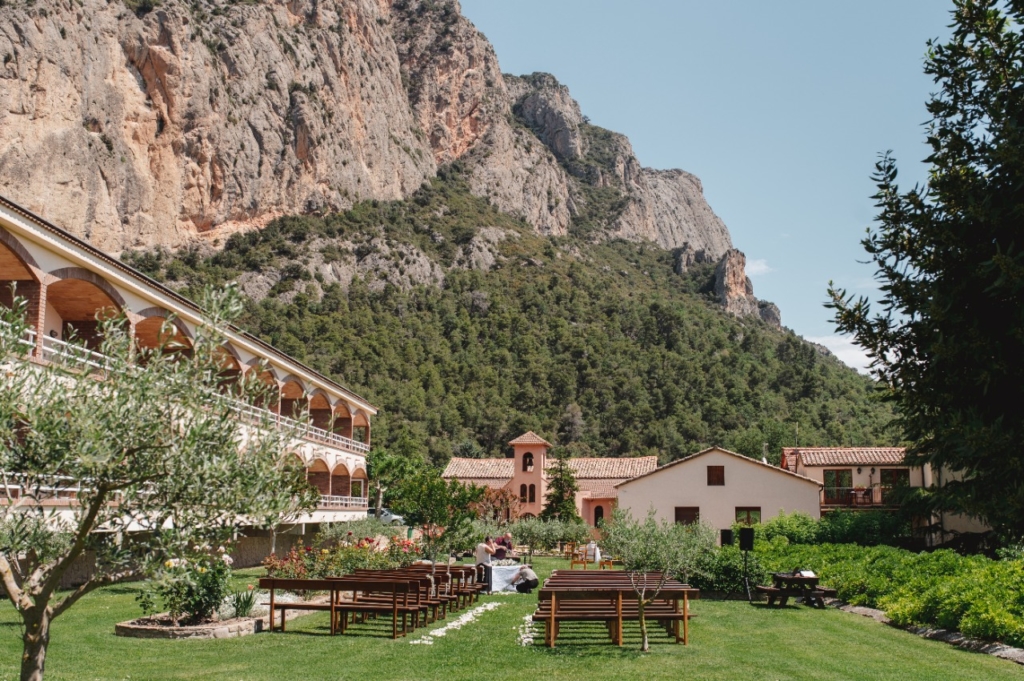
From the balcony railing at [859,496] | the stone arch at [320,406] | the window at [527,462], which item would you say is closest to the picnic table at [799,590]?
the stone arch at [320,406]

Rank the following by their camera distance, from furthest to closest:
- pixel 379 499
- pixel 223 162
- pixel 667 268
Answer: pixel 667 268 < pixel 223 162 < pixel 379 499

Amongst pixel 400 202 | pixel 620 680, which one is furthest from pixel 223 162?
pixel 620 680

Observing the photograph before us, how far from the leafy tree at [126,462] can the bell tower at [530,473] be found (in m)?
52.8

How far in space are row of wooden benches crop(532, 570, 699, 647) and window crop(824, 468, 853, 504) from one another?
103ft

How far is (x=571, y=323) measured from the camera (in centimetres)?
10681

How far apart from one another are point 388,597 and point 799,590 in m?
9.82

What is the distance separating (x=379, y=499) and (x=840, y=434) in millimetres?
45430

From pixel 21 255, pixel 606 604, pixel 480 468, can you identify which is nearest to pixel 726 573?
pixel 606 604

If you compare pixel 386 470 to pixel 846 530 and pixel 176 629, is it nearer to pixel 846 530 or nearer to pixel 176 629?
pixel 846 530

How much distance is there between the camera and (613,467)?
66.7m

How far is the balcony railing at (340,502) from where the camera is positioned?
37125 mm

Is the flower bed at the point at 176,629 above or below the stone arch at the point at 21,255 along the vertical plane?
below

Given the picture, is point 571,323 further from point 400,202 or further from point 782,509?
point 782,509

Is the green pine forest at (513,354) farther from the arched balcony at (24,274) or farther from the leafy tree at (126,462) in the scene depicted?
the leafy tree at (126,462)
